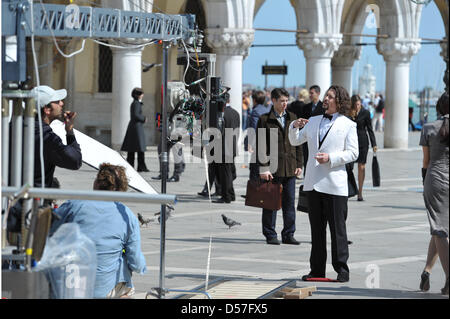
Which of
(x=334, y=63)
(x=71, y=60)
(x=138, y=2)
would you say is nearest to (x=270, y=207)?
(x=138, y=2)

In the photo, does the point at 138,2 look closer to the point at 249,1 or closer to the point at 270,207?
the point at 249,1

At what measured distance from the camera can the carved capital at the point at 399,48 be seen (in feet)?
90.7

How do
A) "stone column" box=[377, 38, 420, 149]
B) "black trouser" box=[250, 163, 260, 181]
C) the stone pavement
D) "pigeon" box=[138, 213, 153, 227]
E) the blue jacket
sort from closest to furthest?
the blue jacket → the stone pavement → "black trouser" box=[250, 163, 260, 181] → "pigeon" box=[138, 213, 153, 227] → "stone column" box=[377, 38, 420, 149]

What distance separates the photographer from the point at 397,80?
28031 mm

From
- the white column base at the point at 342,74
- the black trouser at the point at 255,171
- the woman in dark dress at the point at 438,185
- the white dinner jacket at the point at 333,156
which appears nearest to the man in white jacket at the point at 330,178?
the white dinner jacket at the point at 333,156

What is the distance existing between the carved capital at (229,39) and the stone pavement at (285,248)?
22.4 feet

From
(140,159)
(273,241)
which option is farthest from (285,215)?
(140,159)

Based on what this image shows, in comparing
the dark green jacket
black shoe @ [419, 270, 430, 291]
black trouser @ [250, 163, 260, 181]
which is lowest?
black shoe @ [419, 270, 430, 291]

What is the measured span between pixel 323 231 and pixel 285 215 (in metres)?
2.11

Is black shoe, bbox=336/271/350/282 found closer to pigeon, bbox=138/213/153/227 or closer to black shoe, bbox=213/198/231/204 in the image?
pigeon, bbox=138/213/153/227

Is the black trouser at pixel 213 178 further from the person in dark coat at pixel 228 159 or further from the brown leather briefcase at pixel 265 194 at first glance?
the brown leather briefcase at pixel 265 194

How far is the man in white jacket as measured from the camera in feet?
29.3

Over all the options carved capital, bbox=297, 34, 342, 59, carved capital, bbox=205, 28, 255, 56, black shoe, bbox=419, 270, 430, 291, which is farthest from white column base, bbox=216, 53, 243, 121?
black shoe, bbox=419, 270, 430, 291

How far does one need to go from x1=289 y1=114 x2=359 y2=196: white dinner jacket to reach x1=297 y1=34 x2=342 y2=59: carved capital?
1637 centimetres
